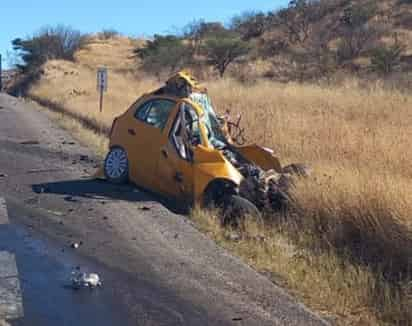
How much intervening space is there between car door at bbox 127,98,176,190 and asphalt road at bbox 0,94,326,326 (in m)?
0.33

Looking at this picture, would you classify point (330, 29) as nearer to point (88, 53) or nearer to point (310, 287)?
point (88, 53)

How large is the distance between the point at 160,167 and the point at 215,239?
279 centimetres

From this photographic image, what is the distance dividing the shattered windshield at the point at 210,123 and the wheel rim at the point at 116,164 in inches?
55.5

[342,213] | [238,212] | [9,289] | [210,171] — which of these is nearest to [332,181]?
[342,213]

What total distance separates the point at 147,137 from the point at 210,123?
990 millimetres

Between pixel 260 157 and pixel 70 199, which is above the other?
pixel 260 157

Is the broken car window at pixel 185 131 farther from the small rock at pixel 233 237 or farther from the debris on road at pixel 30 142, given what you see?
the debris on road at pixel 30 142

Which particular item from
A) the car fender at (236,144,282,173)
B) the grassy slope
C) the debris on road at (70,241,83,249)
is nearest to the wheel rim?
the car fender at (236,144,282,173)

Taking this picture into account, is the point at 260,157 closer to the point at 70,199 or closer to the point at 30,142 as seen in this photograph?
the point at 70,199

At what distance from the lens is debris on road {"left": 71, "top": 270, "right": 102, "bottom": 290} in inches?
283

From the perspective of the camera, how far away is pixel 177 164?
38.1 ft

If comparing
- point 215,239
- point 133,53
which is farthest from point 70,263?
point 133,53

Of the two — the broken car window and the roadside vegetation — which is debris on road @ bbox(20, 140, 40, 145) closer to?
the roadside vegetation

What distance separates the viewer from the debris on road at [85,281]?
719 centimetres
